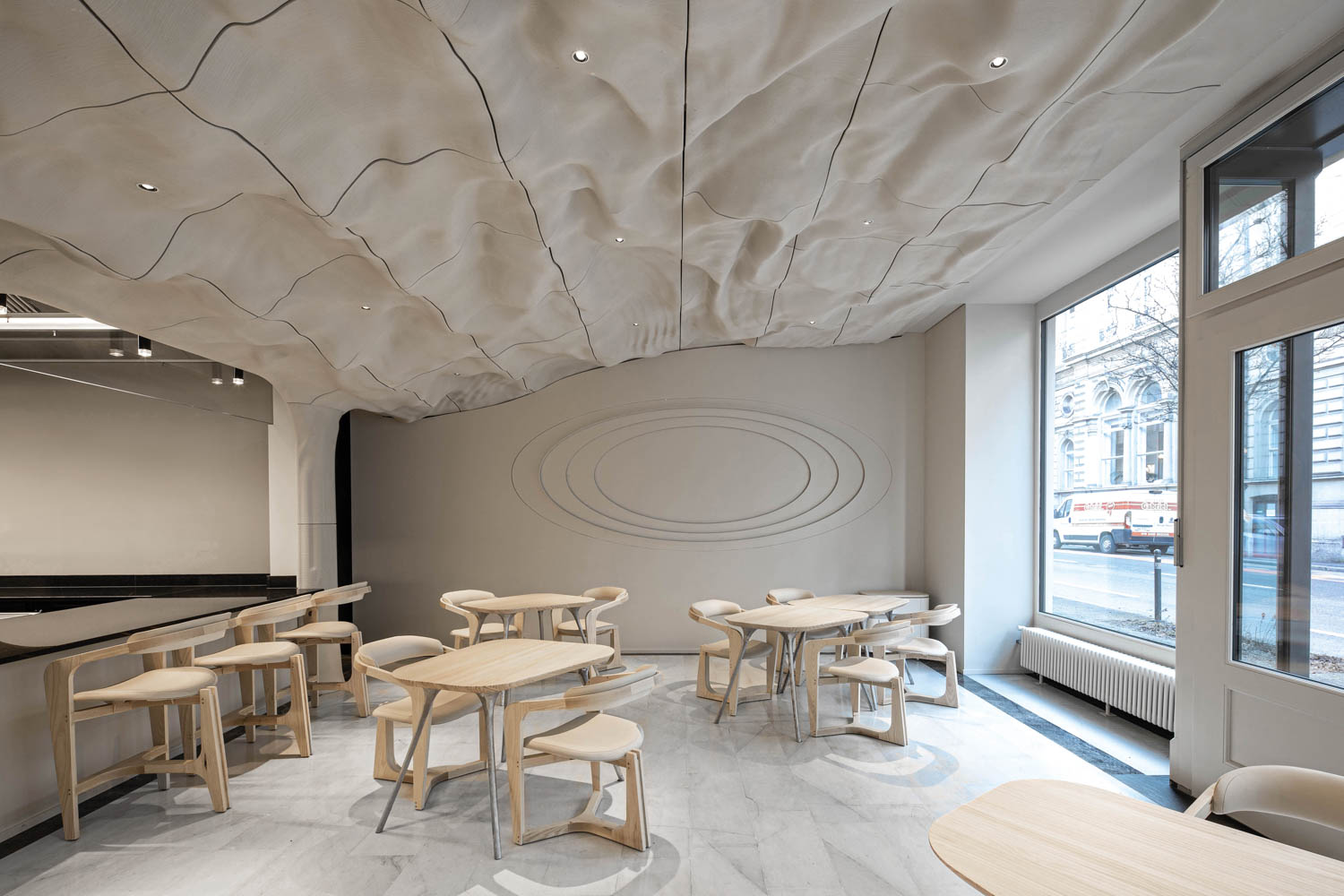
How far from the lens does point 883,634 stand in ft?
14.7

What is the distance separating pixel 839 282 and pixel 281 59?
3902mm

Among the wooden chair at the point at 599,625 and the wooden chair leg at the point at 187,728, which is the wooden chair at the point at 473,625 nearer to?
the wooden chair at the point at 599,625

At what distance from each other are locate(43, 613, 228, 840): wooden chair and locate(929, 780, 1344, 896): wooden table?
3.60 metres

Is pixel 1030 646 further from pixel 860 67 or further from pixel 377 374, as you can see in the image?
pixel 377 374

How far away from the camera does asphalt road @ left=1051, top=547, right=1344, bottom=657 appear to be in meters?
2.91

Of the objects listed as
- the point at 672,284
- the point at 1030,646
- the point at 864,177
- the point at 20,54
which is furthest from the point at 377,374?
the point at 1030,646

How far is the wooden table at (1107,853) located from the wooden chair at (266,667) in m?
4.12

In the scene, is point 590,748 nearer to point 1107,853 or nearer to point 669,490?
point 1107,853

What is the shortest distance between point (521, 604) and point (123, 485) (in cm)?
388

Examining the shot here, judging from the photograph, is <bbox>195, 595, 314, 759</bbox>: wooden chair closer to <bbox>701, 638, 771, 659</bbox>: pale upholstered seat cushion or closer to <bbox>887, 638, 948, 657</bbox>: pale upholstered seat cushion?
<bbox>701, 638, 771, 659</bbox>: pale upholstered seat cushion

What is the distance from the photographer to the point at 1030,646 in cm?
595

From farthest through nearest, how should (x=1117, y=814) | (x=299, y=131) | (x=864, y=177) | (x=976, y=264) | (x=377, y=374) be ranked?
(x=377, y=374) < (x=976, y=264) < (x=864, y=177) < (x=299, y=131) < (x=1117, y=814)

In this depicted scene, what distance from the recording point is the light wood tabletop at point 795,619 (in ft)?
15.2

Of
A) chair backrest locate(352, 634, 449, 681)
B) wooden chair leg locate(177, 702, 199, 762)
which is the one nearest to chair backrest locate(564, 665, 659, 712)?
chair backrest locate(352, 634, 449, 681)
